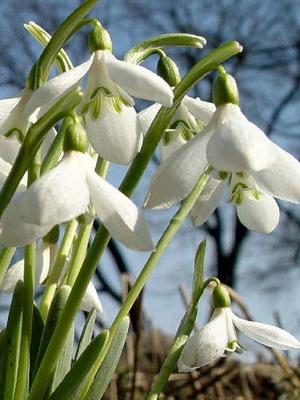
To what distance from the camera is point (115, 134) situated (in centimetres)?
90

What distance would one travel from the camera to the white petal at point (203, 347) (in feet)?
3.20

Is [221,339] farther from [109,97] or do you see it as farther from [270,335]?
[109,97]

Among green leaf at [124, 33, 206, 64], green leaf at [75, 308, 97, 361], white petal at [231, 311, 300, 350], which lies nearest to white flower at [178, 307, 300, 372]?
white petal at [231, 311, 300, 350]

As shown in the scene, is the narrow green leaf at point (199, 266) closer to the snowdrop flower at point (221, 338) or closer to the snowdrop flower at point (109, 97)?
the snowdrop flower at point (221, 338)

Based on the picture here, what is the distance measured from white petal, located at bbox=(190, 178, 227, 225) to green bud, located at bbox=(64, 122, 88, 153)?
7.3 inches

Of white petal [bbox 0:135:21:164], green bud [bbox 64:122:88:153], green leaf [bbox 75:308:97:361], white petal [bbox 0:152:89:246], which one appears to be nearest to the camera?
white petal [bbox 0:152:89:246]

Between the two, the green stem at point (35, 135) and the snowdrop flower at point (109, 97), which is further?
the snowdrop flower at point (109, 97)

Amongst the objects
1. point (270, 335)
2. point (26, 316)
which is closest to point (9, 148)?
point (26, 316)

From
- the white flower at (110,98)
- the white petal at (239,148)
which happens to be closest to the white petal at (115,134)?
the white flower at (110,98)

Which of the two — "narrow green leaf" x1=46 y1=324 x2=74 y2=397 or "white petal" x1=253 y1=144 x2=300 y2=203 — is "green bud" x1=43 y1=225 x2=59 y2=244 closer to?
"narrow green leaf" x1=46 y1=324 x2=74 y2=397

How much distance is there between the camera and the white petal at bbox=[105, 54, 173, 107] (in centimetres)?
82

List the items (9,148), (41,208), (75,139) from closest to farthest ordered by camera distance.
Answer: (41,208) < (75,139) < (9,148)

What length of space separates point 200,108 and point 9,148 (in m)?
0.22

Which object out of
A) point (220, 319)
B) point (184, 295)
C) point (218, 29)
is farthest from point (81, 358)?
point (218, 29)
